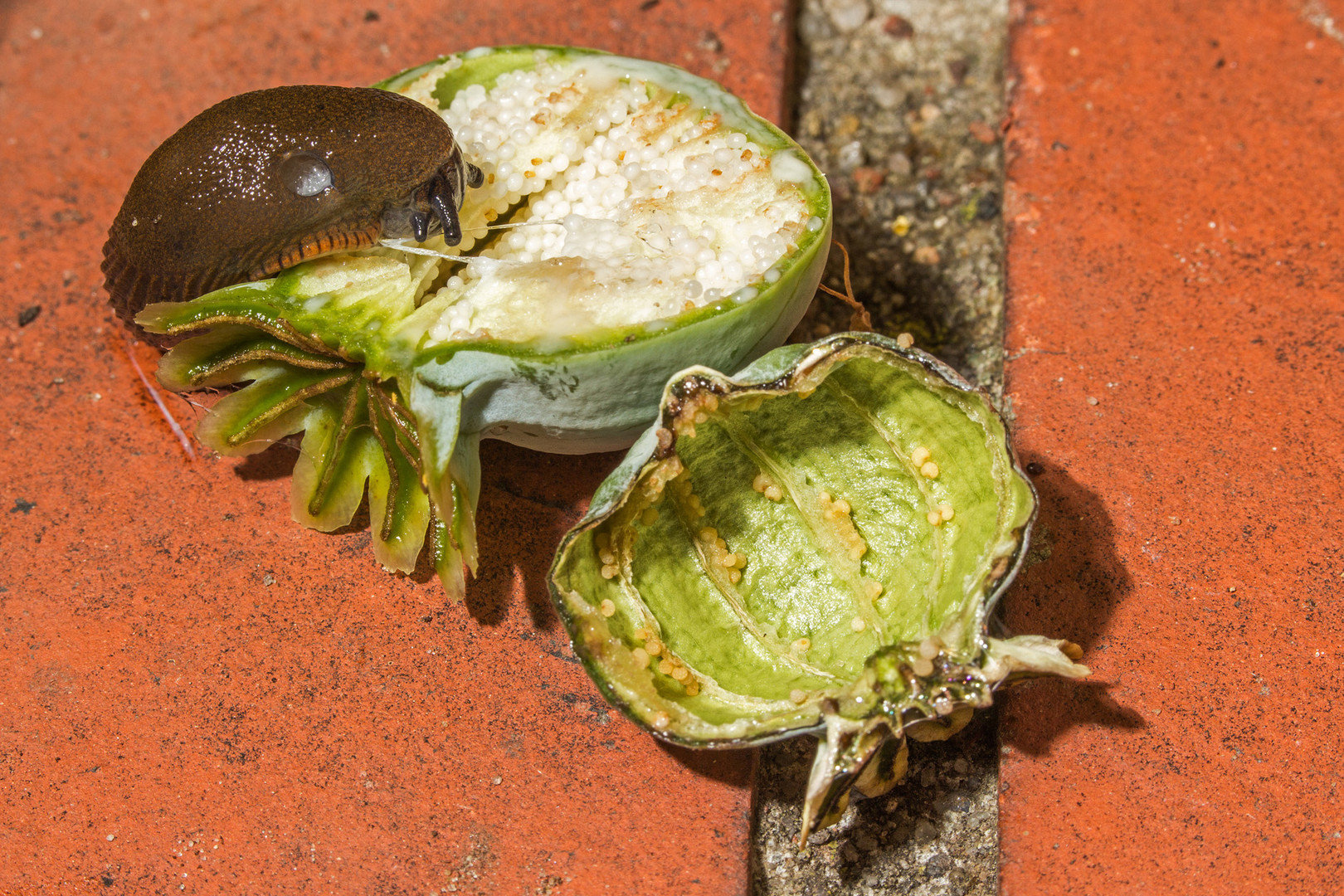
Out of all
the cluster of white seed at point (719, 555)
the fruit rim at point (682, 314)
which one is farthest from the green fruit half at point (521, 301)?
→ the cluster of white seed at point (719, 555)

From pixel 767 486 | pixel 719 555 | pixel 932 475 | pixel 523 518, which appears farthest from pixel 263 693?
pixel 932 475

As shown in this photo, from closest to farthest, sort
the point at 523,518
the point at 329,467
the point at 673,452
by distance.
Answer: the point at 673,452
the point at 329,467
the point at 523,518

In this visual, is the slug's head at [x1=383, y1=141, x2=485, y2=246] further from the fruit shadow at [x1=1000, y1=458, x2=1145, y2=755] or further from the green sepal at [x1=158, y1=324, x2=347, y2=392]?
the fruit shadow at [x1=1000, y1=458, x2=1145, y2=755]

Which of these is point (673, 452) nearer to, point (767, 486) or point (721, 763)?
point (767, 486)

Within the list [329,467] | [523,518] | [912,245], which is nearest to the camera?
[329,467]

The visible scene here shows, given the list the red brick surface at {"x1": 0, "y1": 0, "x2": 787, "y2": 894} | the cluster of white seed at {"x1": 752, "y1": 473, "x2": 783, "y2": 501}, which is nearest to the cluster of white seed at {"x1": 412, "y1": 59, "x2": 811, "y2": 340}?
the cluster of white seed at {"x1": 752, "y1": 473, "x2": 783, "y2": 501}

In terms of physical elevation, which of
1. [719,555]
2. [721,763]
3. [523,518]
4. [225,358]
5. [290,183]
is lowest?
[721,763]

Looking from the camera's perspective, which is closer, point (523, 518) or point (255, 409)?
point (255, 409)
